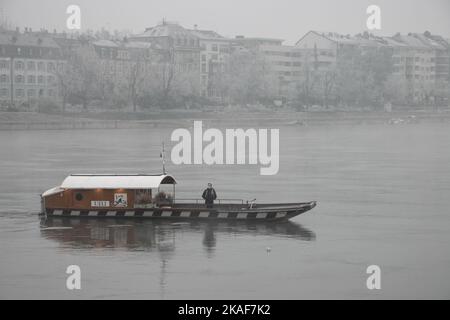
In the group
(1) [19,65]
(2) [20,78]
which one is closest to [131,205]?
(2) [20,78]

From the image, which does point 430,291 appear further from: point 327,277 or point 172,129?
point 172,129

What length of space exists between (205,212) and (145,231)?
1.87m

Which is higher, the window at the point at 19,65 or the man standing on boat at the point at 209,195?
the window at the point at 19,65

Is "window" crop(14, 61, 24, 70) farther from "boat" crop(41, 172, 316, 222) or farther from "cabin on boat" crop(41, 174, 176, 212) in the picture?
"cabin on boat" crop(41, 174, 176, 212)

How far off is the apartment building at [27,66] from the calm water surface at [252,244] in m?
52.8

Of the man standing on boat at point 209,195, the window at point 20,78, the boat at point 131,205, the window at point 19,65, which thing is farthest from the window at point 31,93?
the man standing on boat at point 209,195

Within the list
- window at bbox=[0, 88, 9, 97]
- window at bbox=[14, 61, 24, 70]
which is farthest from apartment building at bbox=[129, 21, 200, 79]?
window at bbox=[0, 88, 9, 97]

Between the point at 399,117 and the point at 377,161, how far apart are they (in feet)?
221

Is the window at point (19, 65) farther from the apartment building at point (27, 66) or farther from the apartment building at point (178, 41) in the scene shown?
the apartment building at point (178, 41)

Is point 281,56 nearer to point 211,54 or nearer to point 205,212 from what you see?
point 211,54

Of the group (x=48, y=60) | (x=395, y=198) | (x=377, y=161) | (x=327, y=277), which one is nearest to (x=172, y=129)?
(x=48, y=60)

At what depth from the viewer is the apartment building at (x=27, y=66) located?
98.9 m

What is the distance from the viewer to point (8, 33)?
103m

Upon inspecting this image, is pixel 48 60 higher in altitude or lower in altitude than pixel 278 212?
higher
